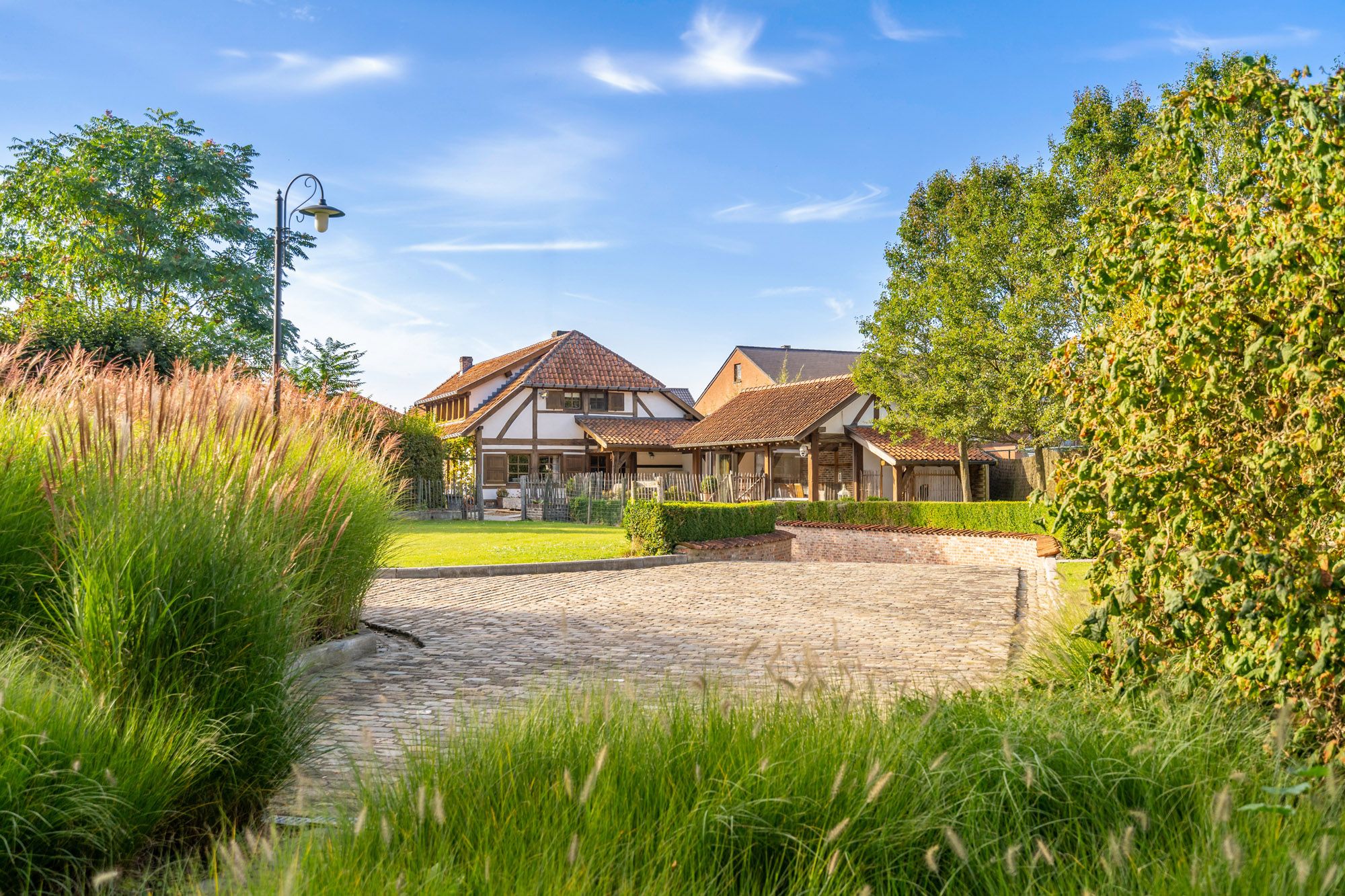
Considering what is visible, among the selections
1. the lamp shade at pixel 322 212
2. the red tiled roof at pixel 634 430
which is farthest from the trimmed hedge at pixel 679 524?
the red tiled roof at pixel 634 430

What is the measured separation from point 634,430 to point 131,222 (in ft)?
65.0

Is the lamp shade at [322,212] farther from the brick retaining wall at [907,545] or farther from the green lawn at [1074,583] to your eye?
the brick retaining wall at [907,545]

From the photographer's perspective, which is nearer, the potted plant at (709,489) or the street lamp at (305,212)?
the street lamp at (305,212)

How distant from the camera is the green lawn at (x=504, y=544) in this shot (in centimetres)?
1472

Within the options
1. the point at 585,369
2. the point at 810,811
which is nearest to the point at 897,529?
A: the point at 810,811

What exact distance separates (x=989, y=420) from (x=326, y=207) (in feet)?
74.9

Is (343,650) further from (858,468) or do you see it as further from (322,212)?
(858,468)

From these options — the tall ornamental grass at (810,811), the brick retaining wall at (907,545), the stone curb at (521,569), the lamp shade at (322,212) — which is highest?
the lamp shade at (322,212)

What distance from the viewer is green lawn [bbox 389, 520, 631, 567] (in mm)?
14719

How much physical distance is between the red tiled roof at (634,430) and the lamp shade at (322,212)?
24.5m

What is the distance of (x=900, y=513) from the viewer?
23.3 m

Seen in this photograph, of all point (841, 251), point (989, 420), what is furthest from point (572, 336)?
point (989, 420)

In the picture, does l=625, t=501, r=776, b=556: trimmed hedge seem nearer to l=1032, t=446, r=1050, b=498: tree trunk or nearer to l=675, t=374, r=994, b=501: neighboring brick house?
l=675, t=374, r=994, b=501: neighboring brick house

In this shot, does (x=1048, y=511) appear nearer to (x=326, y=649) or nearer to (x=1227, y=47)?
(x=326, y=649)
